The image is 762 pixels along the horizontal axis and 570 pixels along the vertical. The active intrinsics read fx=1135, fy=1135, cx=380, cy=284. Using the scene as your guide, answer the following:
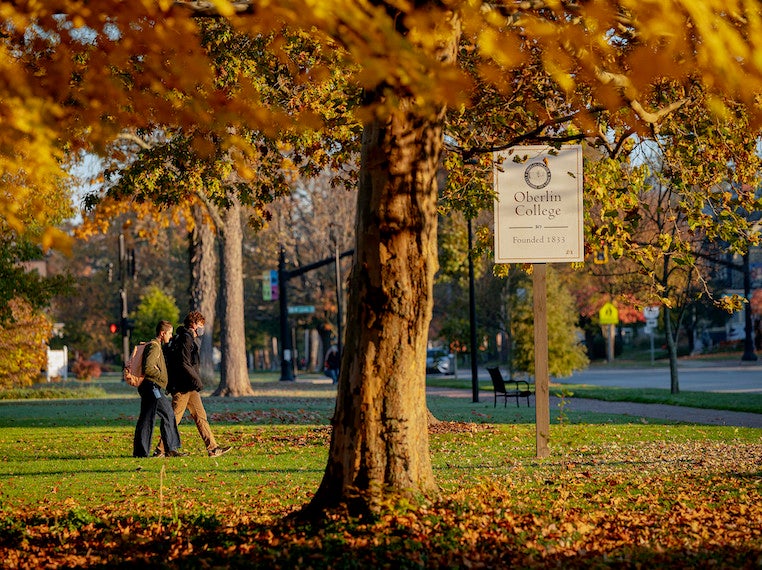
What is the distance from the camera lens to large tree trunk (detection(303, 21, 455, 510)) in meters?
7.45

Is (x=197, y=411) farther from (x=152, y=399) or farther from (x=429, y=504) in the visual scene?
(x=429, y=504)

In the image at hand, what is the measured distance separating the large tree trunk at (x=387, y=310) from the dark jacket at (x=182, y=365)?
7.05 metres

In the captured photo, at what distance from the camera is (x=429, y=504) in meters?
7.72

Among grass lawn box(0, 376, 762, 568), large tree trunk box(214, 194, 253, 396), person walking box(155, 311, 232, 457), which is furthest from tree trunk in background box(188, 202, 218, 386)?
person walking box(155, 311, 232, 457)

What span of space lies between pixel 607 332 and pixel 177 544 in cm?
6091

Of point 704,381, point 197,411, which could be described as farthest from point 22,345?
point 704,381

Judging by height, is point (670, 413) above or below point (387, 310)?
below

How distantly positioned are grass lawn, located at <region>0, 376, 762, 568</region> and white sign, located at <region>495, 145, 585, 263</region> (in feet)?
7.75

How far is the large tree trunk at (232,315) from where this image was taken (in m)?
32.3

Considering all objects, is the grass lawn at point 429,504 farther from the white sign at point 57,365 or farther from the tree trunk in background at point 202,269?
the white sign at point 57,365

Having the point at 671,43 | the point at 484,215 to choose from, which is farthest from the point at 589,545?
the point at 484,215

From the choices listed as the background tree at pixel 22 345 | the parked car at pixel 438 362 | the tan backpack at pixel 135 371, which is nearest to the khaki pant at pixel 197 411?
the tan backpack at pixel 135 371

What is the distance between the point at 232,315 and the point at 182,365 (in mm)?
18524

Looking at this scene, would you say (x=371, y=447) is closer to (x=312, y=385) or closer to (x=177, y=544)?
(x=177, y=544)
